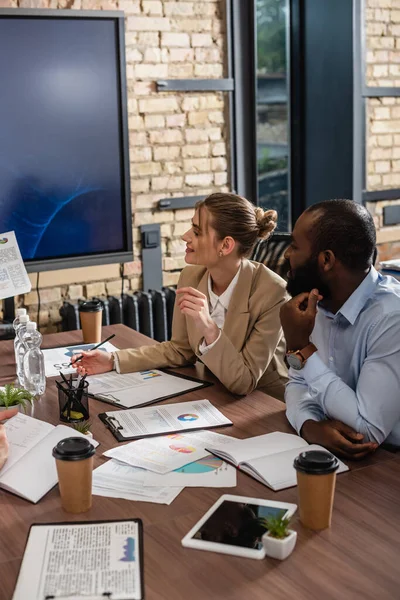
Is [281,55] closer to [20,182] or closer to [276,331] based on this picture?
[20,182]

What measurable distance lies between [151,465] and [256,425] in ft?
1.14

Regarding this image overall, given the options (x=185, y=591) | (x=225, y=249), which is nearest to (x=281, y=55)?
(x=225, y=249)

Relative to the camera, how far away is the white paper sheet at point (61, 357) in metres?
2.45

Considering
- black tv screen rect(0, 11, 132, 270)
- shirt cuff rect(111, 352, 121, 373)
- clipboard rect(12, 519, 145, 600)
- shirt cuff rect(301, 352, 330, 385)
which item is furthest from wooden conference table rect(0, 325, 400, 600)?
black tv screen rect(0, 11, 132, 270)

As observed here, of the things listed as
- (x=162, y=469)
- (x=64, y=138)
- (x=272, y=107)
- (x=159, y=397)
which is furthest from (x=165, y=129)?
(x=162, y=469)

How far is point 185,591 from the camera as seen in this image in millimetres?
1201

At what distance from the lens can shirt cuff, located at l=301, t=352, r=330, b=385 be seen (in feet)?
5.99

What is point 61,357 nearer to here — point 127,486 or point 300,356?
point 300,356

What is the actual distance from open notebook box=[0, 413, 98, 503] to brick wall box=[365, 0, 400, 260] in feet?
9.96

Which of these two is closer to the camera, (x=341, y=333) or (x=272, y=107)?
(x=341, y=333)

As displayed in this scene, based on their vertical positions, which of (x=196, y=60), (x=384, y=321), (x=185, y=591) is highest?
(x=196, y=60)

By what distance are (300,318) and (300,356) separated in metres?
0.09

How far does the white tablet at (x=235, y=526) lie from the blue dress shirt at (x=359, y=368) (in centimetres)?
38

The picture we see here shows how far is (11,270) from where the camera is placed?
2.89m
